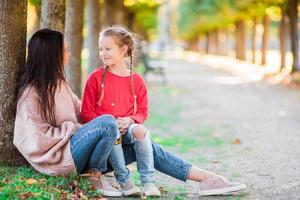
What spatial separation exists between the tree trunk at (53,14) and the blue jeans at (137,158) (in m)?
3.35

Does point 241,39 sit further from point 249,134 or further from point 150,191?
point 150,191

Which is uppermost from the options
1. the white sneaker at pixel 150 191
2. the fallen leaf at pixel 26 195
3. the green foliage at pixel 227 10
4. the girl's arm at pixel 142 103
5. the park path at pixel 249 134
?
the green foliage at pixel 227 10

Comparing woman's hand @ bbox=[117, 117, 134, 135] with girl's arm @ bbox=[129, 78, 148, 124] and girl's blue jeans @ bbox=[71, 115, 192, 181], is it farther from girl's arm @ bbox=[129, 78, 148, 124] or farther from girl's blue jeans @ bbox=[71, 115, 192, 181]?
girl's blue jeans @ bbox=[71, 115, 192, 181]

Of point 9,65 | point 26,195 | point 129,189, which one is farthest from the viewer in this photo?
point 9,65

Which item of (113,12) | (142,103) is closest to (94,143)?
Result: (142,103)

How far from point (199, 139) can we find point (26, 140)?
6282 millimetres

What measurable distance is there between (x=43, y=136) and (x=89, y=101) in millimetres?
698

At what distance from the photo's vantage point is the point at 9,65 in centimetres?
632

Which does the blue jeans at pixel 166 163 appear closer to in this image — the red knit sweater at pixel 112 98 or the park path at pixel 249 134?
the park path at pixel 249 134

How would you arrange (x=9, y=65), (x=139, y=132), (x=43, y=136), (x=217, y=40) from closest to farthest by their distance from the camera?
1. (x=43, y=136)
2. (x=139, y=132)
3. (x=9, y=65)
4. (x=217, y=40)

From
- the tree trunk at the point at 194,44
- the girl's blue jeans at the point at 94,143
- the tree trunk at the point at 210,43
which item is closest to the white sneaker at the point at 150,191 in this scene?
the girl's blue jeans at the point at 94,143

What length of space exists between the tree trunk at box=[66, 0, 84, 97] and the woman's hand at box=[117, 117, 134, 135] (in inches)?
245

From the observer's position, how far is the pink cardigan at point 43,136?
577 cm

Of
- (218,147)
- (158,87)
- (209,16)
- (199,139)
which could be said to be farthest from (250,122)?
(209,16)
